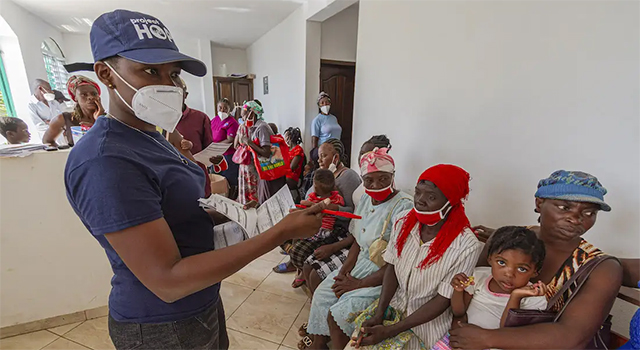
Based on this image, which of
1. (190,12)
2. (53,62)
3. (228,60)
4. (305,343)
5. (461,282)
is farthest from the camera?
(228,60)

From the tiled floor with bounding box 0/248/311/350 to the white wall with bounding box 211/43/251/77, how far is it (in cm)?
574

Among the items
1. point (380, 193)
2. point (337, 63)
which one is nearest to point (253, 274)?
point (380, 193)

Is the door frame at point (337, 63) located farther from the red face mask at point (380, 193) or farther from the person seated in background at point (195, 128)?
the red face mask at point (380, 193)

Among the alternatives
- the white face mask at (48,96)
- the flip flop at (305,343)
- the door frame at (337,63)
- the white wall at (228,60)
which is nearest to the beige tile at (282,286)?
the flip flop at (305,343)

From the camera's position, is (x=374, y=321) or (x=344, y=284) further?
(x=344, y=284)

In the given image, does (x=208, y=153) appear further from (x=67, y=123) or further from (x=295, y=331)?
(x=295, y=331)

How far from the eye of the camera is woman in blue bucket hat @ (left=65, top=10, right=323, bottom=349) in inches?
21.4

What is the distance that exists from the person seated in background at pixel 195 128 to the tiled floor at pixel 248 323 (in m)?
1.36

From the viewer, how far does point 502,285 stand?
1008 mm

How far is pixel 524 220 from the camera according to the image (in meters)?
1.33

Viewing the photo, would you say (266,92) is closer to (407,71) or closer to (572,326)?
(407,71)

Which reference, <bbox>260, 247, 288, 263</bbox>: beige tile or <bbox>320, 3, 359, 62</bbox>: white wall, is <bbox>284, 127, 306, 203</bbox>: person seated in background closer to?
<bbox>260, 247, 288, 263</bbox>: beige tile

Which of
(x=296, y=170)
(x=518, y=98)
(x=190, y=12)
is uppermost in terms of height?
(x=190, y=12)

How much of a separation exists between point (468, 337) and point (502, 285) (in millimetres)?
221
